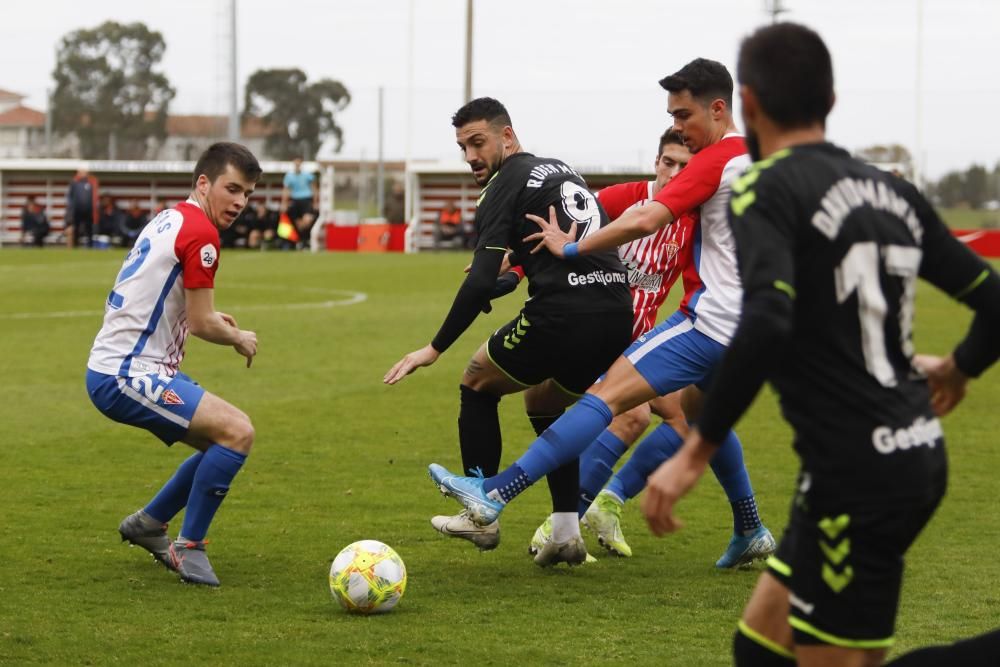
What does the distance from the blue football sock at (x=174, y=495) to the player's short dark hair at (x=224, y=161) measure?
4.11 feet

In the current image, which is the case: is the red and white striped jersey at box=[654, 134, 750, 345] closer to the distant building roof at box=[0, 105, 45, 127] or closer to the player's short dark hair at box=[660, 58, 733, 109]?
the player's short dark hair at box=[660, 58, 733, 109]

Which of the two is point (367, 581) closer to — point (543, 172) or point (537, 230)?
point (537, 230)

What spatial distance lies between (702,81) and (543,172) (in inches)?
35.4

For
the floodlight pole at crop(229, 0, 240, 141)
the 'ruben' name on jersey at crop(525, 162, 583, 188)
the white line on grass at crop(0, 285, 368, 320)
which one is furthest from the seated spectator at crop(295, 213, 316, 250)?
the 'ruben' name on jersey at crop(525, 162, 583, 188)

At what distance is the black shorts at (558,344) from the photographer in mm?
6238

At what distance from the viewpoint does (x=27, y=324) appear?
56.5 feet

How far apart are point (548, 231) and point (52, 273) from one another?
21786mm

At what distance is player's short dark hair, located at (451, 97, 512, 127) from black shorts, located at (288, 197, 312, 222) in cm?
3000

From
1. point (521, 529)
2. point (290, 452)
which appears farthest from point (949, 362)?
point (290, 452)

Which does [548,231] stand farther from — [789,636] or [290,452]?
[290,452]

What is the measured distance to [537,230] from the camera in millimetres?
6398

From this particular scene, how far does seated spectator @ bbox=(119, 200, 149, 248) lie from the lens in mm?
37344

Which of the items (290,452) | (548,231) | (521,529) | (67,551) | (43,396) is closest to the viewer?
(548,231)

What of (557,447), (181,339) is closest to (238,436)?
(181,339)
